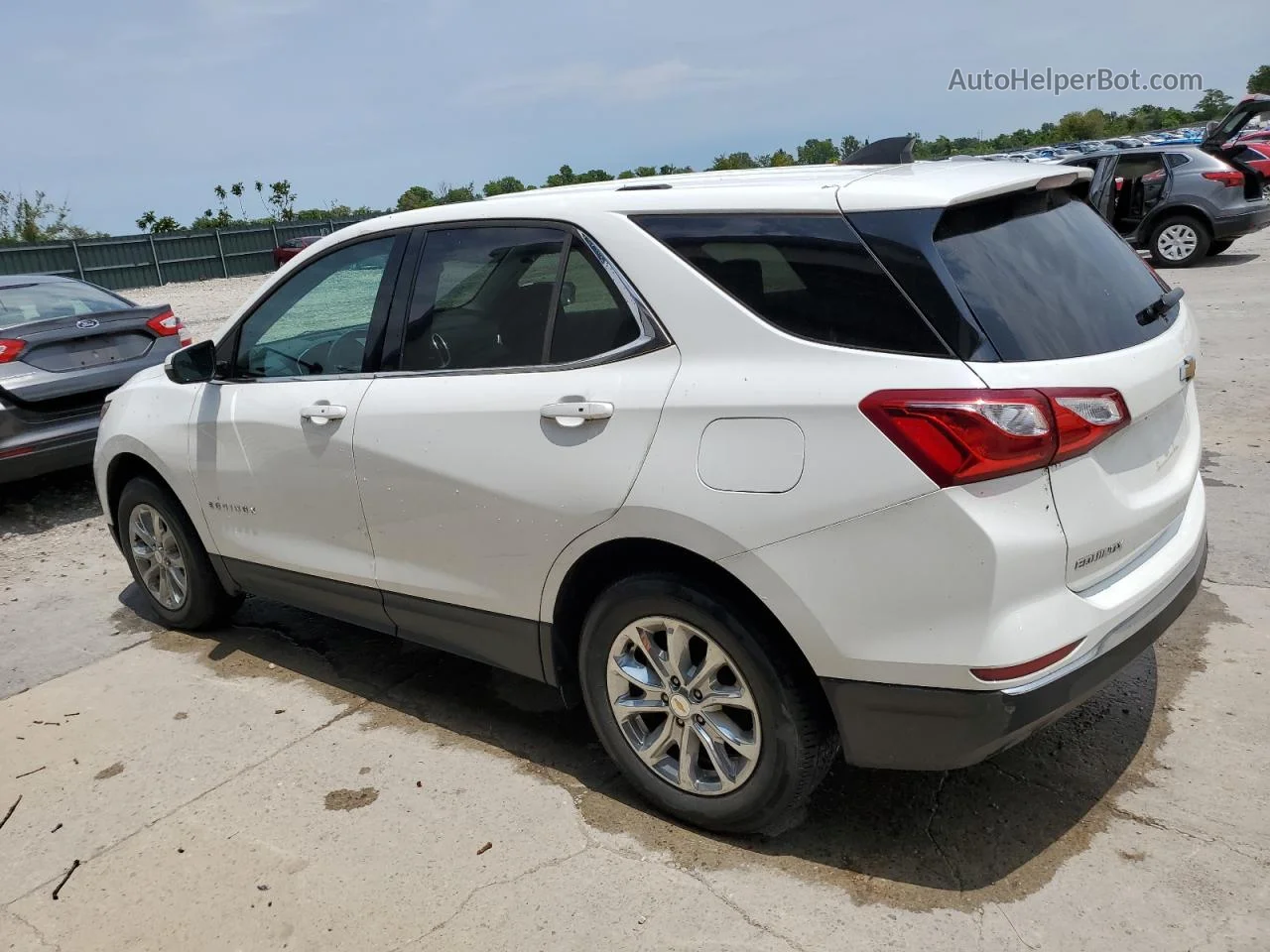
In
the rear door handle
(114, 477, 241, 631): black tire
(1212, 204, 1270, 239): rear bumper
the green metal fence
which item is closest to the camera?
the rear door handle

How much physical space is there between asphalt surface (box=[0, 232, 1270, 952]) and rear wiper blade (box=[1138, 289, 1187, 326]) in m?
1.36

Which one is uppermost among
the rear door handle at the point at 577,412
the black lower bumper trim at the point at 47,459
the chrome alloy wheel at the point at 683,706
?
the rear door handle at the point at 577,412

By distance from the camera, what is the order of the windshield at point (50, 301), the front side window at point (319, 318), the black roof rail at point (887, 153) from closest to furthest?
the black roof rail at point (887, 153) → the front side window at point (319, 318) → the windshield at point (50, 301)

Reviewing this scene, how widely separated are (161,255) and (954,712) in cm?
4110

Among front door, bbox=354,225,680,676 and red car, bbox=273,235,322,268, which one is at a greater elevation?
red car, bbox=273,235,322,268

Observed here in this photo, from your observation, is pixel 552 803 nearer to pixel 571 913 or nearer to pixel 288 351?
pixel 571 913

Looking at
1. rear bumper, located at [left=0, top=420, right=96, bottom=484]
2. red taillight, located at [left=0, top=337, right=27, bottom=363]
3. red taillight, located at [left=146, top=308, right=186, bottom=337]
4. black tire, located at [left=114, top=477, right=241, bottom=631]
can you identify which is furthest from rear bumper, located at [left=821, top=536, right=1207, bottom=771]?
red taillight, located at [left=146, top=308, right=186, bottom=337]

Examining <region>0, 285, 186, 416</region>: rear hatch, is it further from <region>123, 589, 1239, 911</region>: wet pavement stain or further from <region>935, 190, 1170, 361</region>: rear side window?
<region>935, 190, 1170, 361</region>: rear side window

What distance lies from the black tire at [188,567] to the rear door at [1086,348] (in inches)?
140

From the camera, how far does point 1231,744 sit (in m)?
3.29

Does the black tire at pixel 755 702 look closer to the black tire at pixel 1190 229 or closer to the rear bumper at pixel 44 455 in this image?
the rear bumper at pixel 44 455

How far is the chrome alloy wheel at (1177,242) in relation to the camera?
14.3 meters

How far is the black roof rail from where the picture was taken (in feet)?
11.0

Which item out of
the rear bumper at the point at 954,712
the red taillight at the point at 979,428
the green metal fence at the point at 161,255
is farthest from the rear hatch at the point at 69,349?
the green metal fence at the point at 161,255
